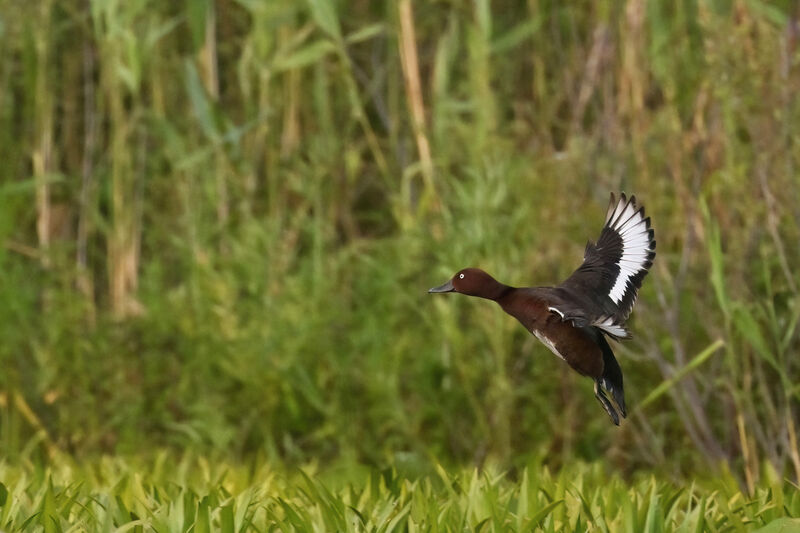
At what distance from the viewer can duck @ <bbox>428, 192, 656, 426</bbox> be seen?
2.11 meters

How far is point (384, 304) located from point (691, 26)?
1361 mm

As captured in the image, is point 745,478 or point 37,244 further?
point 37,244

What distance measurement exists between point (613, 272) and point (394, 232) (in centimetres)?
322

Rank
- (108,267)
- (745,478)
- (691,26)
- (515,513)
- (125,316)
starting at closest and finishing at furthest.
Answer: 1. (515,513)
2. (745,478)
3. (691,26)
4. (125,316)
5. (108,267)

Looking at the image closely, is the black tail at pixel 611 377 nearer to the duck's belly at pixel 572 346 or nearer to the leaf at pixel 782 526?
the duck's belly at pixel 572 346

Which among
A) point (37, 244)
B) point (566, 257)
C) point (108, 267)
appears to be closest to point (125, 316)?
point (108, 267)

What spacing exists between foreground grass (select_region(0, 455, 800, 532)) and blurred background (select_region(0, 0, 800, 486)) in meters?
0.49

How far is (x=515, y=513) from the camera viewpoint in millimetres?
2922

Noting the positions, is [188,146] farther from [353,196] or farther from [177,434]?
[177,434]

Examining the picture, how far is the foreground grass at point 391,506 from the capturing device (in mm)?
2619

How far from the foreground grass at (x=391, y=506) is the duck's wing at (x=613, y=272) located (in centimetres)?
48

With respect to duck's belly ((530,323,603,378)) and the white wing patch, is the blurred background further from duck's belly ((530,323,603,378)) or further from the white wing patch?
duck's belly ((530,323,603,378))

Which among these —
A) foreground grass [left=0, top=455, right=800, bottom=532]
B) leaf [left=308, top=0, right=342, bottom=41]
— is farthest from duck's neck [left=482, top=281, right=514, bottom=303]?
leaf [left=308, top=0, right=342, bottom=41]

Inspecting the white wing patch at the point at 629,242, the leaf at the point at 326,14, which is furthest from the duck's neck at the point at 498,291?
the leaf at the point at 326,14
